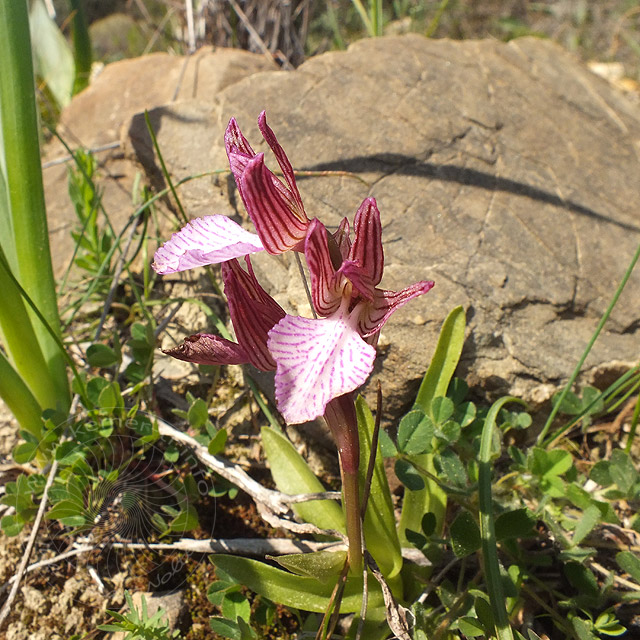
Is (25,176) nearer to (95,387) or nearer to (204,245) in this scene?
(95,387)

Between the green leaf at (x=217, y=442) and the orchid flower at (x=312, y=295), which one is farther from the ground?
the orchid flower at (x=312, y=295)

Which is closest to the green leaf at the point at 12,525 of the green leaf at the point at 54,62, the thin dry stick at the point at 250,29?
the thin dry stick at the point at 250,29

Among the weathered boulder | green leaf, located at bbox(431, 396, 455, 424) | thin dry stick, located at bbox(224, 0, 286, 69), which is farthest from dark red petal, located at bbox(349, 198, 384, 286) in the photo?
thin dry stick, located at bbox(224, 0, 286, 69)

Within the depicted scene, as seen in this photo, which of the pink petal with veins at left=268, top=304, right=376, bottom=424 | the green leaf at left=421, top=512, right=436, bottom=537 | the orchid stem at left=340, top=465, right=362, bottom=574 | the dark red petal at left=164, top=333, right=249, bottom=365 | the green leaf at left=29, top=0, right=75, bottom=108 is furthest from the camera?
the green leaf at left=29, top=0, right=75, bottom=108

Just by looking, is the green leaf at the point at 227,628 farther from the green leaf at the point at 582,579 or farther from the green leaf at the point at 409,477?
the green leaf at the point at 582,579

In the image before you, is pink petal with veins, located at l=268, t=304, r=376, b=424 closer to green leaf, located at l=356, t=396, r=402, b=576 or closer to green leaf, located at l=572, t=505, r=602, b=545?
green leaf, located at l=356, t=396, r=402, b=576

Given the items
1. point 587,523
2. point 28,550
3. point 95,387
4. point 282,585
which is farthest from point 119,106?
point 587,523

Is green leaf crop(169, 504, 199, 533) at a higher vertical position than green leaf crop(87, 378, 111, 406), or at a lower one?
lower
